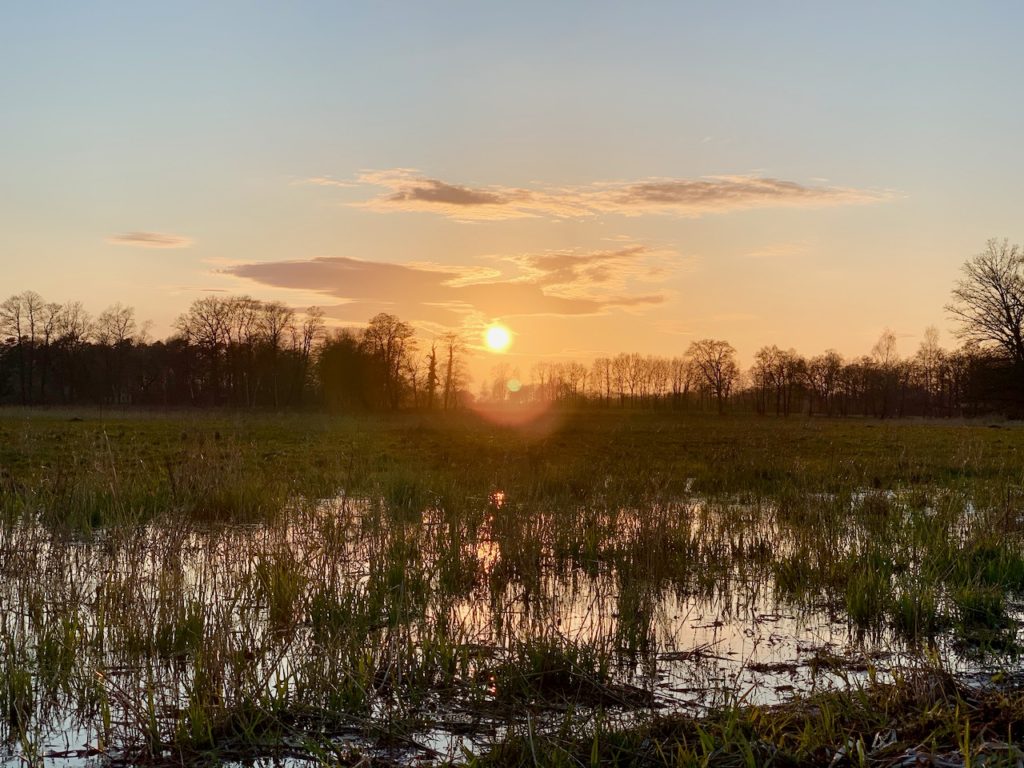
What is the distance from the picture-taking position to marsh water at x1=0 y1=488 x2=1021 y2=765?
404 centimetres

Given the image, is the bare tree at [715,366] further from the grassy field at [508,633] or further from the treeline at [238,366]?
the grassy field at [508,633]

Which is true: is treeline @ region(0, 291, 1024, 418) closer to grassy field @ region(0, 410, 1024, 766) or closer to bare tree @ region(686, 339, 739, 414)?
bare tree @ region(686, 339, 739, 414)

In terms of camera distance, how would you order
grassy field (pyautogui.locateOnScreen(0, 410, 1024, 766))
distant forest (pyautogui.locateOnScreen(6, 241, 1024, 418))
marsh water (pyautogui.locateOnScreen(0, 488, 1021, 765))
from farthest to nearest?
distant forest (pyautogui.locateOnScreen(6, 241, 1024, 418)) < marsh water (pyautogui.locateOnScreen(0, 488, 1021, 765)) < grassy field (pyautogui.locateOnScreen(0, 410, 1024, 766))

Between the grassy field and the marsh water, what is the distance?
0.02 m

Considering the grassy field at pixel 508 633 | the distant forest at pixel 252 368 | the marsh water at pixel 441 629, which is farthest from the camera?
the distant forest at pixel 252 368

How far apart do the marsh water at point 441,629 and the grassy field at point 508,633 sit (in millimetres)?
23

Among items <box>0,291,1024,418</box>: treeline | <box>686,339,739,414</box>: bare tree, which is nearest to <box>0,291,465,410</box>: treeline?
<box>0,291,1024,418</box>: treeline

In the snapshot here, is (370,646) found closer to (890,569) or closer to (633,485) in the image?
(890,569)

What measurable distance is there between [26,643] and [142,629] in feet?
2.29

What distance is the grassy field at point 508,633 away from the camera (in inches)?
147

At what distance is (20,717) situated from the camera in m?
3.91

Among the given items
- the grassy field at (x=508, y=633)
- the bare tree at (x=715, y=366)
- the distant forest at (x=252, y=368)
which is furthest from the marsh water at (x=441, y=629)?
the bare tree at (x=715, y=366)

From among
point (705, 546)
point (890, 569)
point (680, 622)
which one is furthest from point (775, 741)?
point (705, 546)

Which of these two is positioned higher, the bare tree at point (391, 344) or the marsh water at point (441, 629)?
the bare tree at point (391, 344)
